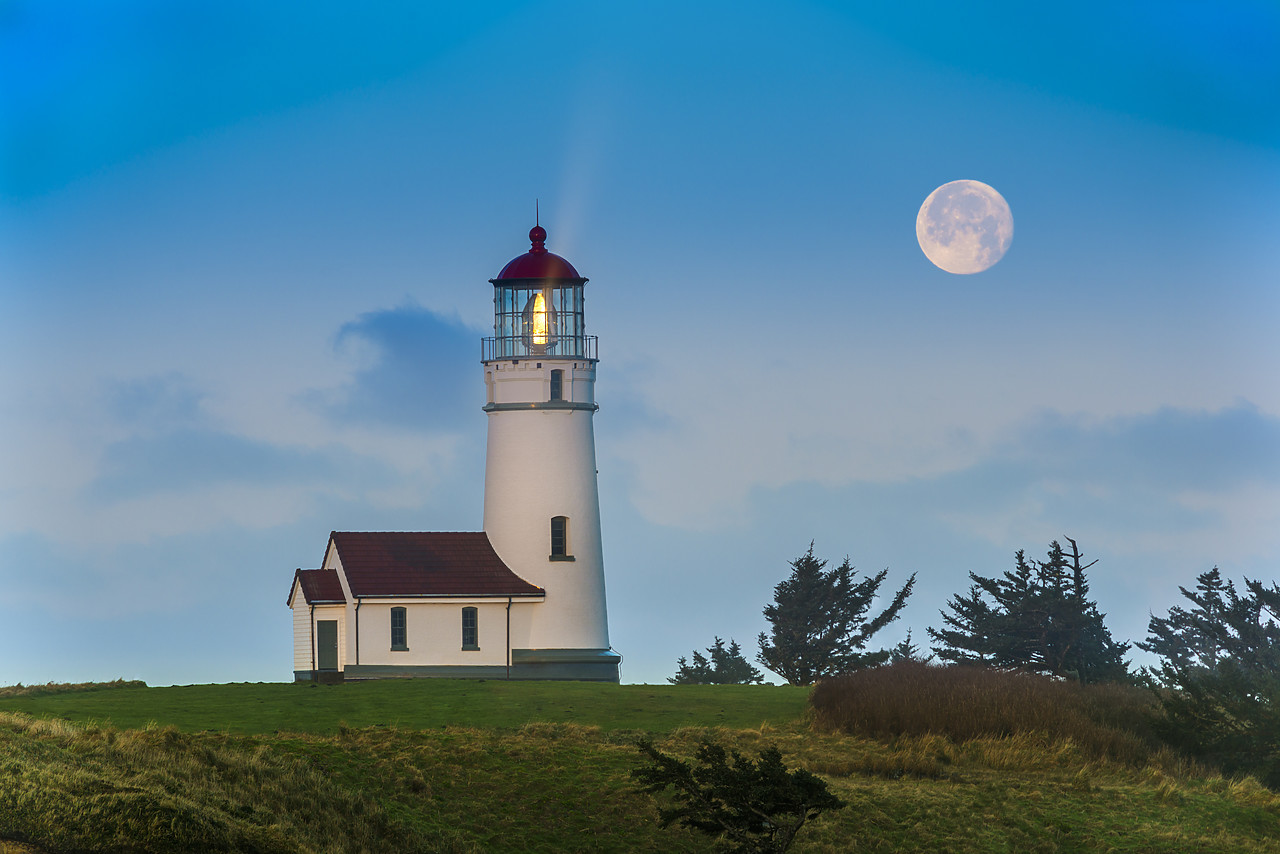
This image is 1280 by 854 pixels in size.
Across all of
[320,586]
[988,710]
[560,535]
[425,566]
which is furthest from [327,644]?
[988,710]

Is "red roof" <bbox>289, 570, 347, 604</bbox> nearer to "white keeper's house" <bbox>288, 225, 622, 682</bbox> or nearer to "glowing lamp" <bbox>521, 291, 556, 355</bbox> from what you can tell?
"white keeper's house" <bbox>288, 225, 622, 682</bbox>

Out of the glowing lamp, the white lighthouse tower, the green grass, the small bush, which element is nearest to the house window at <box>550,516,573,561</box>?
the white lighthouse tower

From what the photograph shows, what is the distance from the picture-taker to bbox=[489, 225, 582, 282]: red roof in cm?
4184

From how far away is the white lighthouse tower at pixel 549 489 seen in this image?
133 feet

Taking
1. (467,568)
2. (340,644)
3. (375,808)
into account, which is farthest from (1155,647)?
(375,808)

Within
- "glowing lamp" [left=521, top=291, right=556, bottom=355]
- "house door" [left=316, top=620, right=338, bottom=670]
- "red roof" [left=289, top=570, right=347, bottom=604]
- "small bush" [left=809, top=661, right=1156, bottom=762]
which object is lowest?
"small bush" [left=809, top=661, right=1156, bottom=762]

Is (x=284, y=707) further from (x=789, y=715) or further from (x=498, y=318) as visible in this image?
(x=498, y=318)

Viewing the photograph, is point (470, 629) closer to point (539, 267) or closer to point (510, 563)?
point (510, 563)

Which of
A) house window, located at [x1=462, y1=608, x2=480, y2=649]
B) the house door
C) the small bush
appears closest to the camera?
the small bush

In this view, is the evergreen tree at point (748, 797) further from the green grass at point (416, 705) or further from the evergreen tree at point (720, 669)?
the evergreen tree at point (720, 669)

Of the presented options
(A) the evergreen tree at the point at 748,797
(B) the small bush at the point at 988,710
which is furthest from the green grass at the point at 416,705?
(A) the evergreen tree at the point at 748,797

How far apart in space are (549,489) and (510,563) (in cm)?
226

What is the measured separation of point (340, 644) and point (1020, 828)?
22.9 metres

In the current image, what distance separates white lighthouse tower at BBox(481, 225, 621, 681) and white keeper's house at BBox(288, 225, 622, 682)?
27 mm
